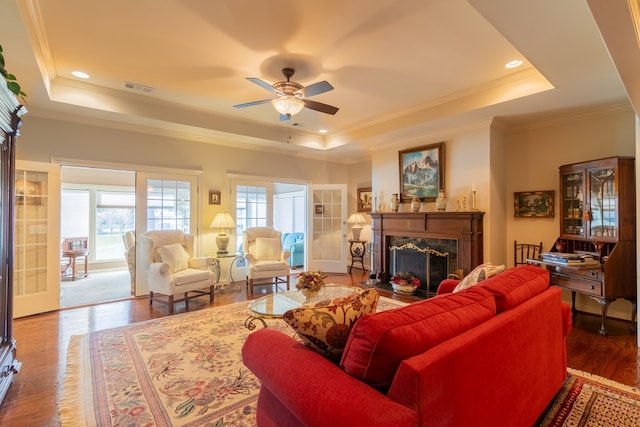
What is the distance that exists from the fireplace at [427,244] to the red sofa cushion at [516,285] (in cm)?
231

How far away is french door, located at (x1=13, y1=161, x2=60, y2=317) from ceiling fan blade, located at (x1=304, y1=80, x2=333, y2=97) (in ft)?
11.9

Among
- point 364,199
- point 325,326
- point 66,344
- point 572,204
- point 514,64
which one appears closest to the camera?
point 325,326

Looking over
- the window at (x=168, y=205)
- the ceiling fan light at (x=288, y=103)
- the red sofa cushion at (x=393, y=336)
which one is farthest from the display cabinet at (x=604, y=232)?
the window at (x=168, y=205)

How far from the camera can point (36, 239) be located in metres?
3.97

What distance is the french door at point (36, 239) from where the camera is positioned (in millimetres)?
3820

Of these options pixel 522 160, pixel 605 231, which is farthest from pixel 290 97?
pixel 605 231

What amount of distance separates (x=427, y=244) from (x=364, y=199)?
2.28 metres

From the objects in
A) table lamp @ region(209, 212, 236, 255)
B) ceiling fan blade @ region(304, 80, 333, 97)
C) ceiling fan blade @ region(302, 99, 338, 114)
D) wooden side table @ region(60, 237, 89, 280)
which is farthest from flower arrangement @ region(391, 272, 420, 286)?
wooden side table @ region(60, 237, 89, 280)

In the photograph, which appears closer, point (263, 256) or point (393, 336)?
point (393, 336)

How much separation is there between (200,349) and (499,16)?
361cm

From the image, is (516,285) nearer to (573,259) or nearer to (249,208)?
(573,259)

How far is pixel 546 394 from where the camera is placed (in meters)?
1.88

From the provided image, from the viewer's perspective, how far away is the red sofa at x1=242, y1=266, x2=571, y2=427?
1.00 metres

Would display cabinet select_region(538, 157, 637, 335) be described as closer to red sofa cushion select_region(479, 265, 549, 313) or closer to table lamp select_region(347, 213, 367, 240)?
red sofa cushion select_region(479, 265, 549, 313)
